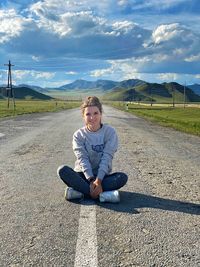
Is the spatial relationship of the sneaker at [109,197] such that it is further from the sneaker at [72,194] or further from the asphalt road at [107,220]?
the sneaker at [72,194]

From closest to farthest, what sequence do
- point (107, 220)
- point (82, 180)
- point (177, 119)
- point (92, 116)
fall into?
point (107, 220)
point (82, 180)
point (92, 116)
point (177, 119)

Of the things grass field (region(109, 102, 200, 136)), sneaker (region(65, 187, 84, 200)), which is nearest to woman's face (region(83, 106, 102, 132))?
sneaker (region(65, 187, 84, 200))

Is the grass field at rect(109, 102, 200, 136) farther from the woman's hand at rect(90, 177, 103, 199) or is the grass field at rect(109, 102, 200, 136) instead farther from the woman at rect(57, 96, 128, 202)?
the woman's hand at rect(90, 177, 103, 199)

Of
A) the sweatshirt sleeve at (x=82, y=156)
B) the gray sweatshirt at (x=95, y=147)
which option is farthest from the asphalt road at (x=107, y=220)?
the gray sweatshirt at (x=95, y=147)

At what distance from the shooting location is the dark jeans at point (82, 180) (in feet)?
20.6

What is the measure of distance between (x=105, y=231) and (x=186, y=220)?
1091 mm

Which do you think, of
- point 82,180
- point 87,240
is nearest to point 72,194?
point 82,180

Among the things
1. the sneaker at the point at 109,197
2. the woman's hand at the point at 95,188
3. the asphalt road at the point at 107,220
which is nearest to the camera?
the asphalt road at the point at 107,220

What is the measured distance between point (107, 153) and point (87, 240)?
7.12ft

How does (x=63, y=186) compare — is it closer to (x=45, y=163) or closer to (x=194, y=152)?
(x=45, y=163)

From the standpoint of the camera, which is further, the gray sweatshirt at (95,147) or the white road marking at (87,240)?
the gray sweatshirt at (95,147)

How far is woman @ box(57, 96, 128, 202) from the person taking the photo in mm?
6281

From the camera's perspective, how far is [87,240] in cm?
449

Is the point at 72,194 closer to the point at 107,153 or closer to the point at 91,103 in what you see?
the point at 107,153
